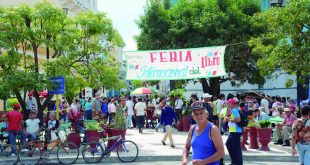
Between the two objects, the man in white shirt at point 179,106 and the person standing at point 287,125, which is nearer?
the person standing at point 287,125

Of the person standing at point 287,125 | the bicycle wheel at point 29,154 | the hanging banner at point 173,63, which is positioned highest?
the hanging banner at point 173,63

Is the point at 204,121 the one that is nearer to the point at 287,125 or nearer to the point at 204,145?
the point at 204,145

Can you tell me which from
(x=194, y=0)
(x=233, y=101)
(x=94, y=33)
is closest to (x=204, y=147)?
(x=233, y=101)

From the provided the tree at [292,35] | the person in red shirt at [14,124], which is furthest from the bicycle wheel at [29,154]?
the tree at [292,35]

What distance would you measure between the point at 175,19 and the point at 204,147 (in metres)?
28.1

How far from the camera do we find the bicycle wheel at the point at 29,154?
13461mm

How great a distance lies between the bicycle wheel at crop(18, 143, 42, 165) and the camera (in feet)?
44.2

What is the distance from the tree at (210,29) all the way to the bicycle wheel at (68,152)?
730 inches

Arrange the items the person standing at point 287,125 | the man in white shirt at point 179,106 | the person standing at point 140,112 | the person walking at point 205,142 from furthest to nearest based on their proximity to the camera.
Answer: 1. the man in white shirt at point 179,106
2. the person standing at point 140,112
3. the person standing at point 287,125
4. the person walking at point 205,142

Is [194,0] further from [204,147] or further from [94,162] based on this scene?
[204,147]

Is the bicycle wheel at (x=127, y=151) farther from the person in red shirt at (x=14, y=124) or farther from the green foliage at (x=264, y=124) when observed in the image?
the green foliage at (x=264, y=124)

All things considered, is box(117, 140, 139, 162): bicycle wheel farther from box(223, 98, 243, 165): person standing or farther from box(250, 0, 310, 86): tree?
box(250, 0, 310, 86): tree

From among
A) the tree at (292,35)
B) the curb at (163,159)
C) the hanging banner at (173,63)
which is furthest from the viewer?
the hanging banner at (173,63)

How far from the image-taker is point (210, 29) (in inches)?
1240
